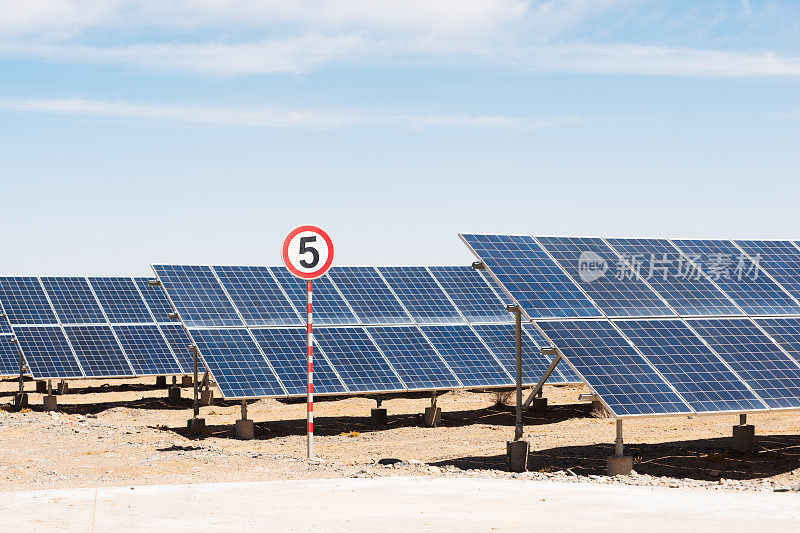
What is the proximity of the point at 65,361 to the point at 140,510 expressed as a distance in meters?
19.7

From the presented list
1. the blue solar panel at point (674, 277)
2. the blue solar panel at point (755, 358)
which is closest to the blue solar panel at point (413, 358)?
the blue solar panel at point (674, 277)

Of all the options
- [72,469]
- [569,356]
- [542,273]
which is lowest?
[72,469]

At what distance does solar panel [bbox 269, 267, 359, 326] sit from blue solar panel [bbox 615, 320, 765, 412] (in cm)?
992

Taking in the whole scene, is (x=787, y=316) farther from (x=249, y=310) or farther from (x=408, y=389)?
(x=249, y=310)

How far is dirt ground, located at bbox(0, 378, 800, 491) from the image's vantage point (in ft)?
47.2

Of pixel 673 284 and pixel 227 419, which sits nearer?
pixel 673 284

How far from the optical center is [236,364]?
2131 cm

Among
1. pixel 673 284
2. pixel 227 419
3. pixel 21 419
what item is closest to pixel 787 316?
pixel 673 284

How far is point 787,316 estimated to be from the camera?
1748 cm

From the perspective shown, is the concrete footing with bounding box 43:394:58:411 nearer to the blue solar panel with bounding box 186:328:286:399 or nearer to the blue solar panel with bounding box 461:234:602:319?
the blue solar panel with bounding box 186:328:286:399

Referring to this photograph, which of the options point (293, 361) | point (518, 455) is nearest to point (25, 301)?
point (293, 361)

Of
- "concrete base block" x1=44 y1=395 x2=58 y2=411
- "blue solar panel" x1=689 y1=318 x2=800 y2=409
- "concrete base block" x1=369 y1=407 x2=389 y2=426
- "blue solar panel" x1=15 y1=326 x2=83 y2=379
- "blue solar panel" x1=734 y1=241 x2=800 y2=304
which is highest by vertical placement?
"blue solar panel" x1=734 y1=241 x2=800 y2=304

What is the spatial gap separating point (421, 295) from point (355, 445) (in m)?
7.16

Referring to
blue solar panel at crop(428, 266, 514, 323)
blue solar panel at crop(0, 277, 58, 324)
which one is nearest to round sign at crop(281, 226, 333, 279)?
blue solar panel at crop(428, 266, 514, 323)
